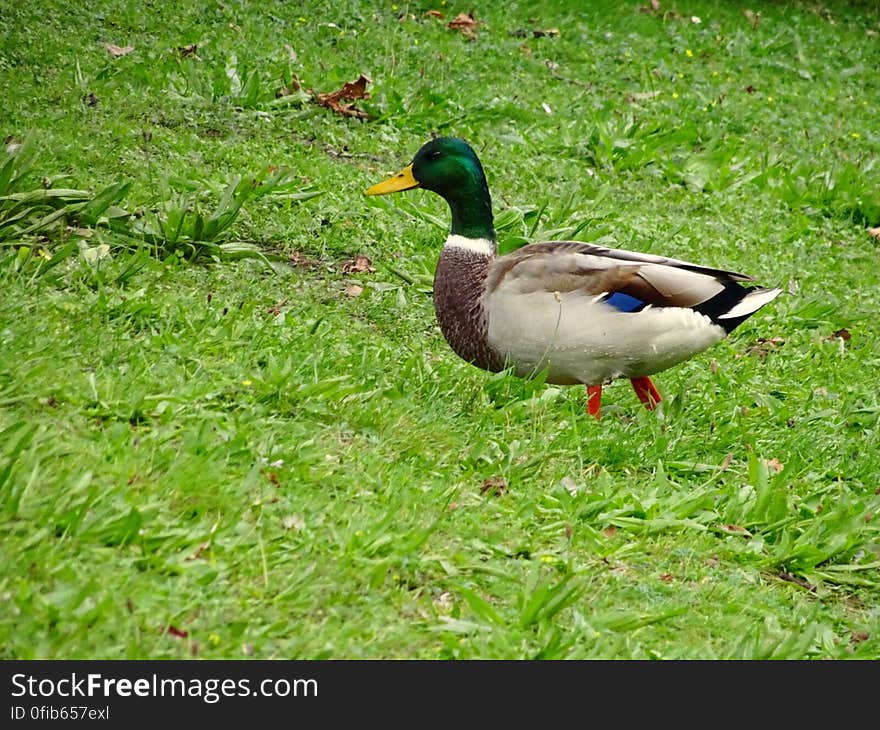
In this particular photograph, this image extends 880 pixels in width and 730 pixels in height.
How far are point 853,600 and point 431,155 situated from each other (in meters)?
2.50

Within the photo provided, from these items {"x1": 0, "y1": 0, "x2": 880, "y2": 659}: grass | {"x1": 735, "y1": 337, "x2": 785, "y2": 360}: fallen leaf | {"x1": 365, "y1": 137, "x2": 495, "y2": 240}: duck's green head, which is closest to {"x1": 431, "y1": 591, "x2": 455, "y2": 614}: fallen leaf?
{"x1": 0, "y1": 0, "x2": 880, "y2": 659}: grass

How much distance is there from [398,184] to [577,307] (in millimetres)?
1141

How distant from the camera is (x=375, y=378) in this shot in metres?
4.99

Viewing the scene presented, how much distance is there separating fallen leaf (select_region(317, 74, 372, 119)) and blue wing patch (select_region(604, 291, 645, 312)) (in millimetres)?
3564

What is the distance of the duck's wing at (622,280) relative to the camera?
5.17m

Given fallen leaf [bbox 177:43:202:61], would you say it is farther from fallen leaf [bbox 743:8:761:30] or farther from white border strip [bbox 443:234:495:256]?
fallen leaf [bbox 743:8:761:30]

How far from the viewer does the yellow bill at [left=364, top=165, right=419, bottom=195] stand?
5730 millimetres

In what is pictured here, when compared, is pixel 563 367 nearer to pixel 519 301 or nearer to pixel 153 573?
pixel 519 301

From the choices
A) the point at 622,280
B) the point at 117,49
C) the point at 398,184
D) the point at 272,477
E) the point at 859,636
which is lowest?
the point at 859,636

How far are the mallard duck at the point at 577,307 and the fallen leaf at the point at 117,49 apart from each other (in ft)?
11.4

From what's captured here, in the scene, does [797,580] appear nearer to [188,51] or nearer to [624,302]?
[624,302]

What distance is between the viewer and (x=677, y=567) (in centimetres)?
434

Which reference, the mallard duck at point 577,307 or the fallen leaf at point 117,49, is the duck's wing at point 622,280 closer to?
the mallard duck at point 577,307

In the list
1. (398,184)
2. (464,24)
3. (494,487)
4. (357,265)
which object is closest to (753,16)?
(464,24)
